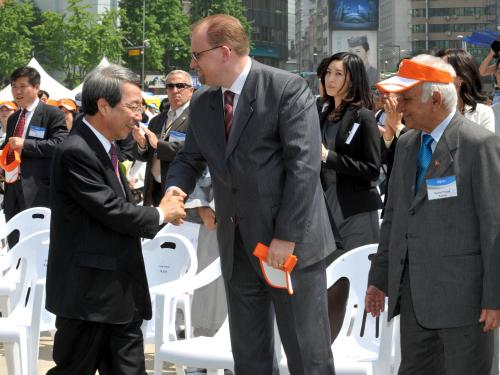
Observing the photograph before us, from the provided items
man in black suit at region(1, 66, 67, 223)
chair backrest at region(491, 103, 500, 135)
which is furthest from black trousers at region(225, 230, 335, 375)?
man in black suit at region(1, 66, 67, 223)

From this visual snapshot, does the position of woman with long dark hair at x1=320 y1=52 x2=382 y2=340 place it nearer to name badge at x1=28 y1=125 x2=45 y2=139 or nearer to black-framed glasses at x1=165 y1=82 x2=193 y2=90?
black-framed glasses at x1=165 y1=82 x2=193 y2=90

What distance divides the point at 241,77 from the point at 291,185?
518 mm

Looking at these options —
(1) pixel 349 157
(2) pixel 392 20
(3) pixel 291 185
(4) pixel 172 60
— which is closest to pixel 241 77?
(3) pixel 291 185

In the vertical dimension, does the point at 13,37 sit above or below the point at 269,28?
above

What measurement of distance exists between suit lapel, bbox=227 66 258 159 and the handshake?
0.41 meters

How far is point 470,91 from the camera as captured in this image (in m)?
5.15

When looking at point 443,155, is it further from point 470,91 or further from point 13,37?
point 13,37

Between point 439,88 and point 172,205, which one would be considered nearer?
point 439,88

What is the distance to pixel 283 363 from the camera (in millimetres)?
4602

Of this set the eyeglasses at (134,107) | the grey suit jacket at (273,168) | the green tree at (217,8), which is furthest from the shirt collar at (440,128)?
the green tree at (217,8)

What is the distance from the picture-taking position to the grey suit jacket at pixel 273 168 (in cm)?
402

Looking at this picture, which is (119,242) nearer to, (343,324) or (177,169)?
(177,169)

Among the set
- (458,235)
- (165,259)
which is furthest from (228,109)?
(165,259)

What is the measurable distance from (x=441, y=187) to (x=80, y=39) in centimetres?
5725
